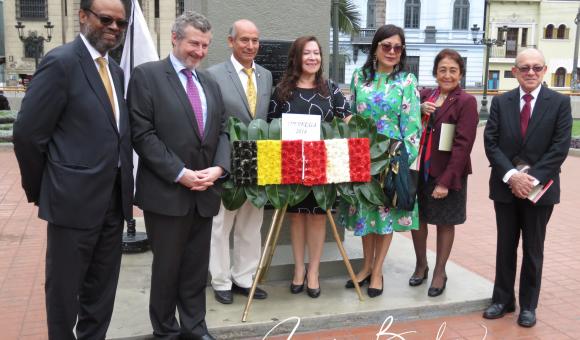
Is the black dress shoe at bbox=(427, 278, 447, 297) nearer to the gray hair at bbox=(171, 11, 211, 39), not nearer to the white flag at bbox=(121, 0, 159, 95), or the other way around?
the gray hair at bbox=(171, 11, 211, 39)

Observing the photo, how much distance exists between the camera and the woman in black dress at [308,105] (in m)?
4.12

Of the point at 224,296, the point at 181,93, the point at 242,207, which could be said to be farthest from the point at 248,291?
the point at 181,93

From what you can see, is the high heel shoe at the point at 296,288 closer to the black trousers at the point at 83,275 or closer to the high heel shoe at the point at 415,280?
the high heel shoe at the point at 415,280

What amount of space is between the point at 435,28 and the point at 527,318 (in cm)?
4569

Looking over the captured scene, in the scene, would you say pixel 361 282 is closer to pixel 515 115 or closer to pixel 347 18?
pixel 515 115

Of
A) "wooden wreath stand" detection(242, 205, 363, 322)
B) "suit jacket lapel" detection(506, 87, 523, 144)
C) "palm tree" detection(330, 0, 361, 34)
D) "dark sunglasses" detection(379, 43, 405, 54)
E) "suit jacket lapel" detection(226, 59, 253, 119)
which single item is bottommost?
"wooden wreath stand" detection(242, 205, 363, 322)

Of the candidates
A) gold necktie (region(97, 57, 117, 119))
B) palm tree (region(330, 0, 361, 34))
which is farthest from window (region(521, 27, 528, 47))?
gold necktie (region(97, 57, 117, 119))

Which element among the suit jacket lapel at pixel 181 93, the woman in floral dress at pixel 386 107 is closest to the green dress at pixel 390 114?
the woman in floral dress at pixel 386 107

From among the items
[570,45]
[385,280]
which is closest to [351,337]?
[385,280]

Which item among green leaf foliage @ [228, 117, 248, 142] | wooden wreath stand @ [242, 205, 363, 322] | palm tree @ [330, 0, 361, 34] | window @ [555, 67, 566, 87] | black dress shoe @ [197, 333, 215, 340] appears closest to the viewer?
black dress shoe @ [197, 333, 215, 340]

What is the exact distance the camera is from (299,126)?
403cm

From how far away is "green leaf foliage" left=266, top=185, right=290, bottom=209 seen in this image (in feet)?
13.2

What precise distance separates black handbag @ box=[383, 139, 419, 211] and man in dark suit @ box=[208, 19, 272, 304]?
0.98 m

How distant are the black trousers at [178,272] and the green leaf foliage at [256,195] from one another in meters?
0.42
